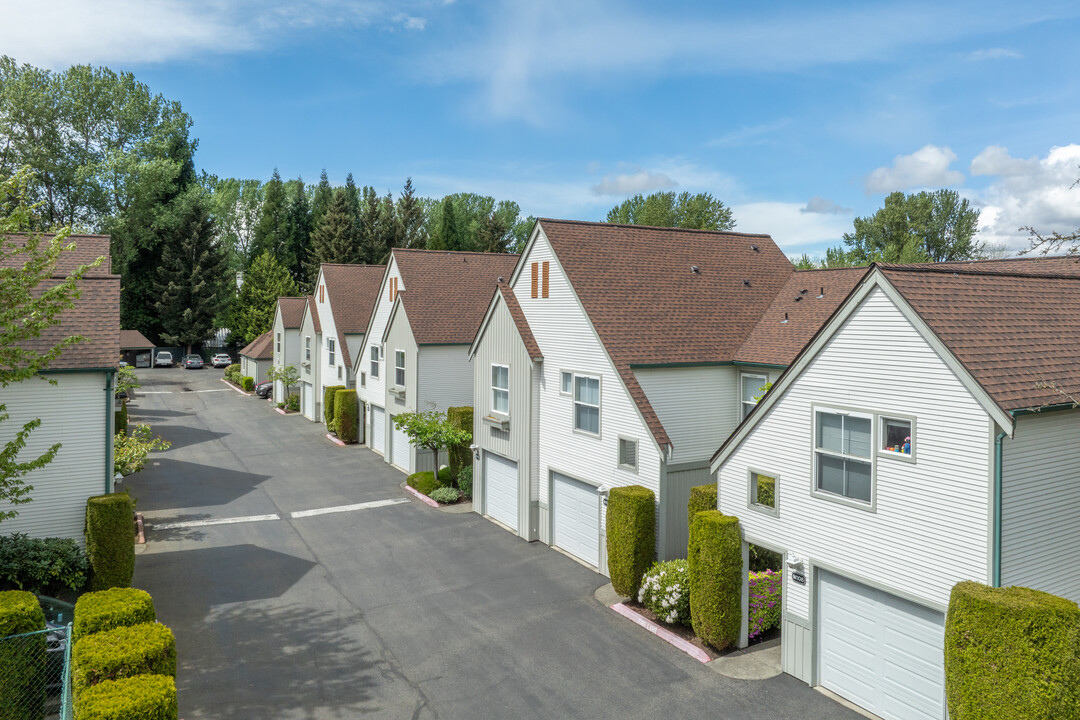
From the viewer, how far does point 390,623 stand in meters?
16.0

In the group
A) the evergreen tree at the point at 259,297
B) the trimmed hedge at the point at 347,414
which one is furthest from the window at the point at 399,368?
the evergreen tree at the point at 259,297

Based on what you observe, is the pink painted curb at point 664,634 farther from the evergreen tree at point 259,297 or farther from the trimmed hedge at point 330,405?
the evergreen tree at point 259,297

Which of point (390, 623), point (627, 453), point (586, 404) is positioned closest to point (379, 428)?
point (586, 404)

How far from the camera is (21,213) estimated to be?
1342 cm

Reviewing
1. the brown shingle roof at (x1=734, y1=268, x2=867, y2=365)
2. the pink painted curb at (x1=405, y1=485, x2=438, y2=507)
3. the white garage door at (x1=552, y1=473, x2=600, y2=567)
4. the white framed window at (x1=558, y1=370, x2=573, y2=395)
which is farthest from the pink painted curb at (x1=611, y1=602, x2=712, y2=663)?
the pink painted curb at (x1=405, y1=485, x2=438, y2=507)

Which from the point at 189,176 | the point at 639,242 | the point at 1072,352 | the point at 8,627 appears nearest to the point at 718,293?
the point at 639,242

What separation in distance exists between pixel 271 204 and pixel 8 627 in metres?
82.2

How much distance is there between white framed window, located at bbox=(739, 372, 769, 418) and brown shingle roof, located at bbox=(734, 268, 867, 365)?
22.0 inches

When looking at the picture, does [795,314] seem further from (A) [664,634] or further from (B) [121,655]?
(B) [121,655]

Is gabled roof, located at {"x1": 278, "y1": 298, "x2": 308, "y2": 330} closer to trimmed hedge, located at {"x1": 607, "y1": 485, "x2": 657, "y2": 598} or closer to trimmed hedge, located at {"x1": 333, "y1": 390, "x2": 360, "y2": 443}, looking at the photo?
trimmed hedge, located at {"x1": 333, "y1": 390, "x2": 360, "y2": 443}

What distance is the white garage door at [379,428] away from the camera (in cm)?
3377

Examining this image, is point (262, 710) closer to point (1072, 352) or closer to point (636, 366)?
point (636, 366)

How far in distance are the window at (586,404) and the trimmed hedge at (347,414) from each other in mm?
19256

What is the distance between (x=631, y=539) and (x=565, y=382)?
5.63 metres
